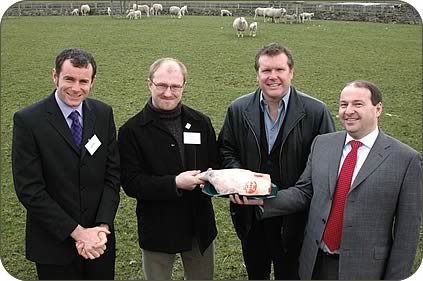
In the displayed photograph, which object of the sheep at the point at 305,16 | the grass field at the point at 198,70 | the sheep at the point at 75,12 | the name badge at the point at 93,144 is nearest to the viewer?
the name badge at the point at 93,144

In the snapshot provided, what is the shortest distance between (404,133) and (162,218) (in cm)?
645

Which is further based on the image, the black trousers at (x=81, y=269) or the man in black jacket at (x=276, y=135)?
the man in black jacket at (x=276, y=135)

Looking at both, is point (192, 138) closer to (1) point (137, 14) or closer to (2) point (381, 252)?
(2) point (381, 252)

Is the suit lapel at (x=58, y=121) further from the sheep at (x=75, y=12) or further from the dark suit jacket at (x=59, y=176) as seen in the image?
the sheep at (x=75, y=12)

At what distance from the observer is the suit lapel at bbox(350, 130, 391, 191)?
2.90 metres

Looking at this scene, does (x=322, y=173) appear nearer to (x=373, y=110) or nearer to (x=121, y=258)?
(x=373, y=110)

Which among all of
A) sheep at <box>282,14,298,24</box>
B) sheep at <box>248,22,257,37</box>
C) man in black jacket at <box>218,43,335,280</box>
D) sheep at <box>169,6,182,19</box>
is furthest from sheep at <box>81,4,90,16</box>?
man in black jacket at <box>218,43,335,280</box>

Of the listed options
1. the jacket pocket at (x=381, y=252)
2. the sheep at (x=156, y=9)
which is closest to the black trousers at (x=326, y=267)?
the jacket pocket at (x=381, y=252)

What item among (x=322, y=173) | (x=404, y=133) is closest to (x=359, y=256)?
(x=322, y=173)

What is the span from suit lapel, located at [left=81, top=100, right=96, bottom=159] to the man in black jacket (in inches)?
40.7

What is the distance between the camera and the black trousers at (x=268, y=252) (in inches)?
145

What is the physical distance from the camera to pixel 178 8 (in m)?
35.0

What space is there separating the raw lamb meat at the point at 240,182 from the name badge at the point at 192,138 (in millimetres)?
281

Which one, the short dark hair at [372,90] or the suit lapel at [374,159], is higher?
the short dark hair at [372,90]
